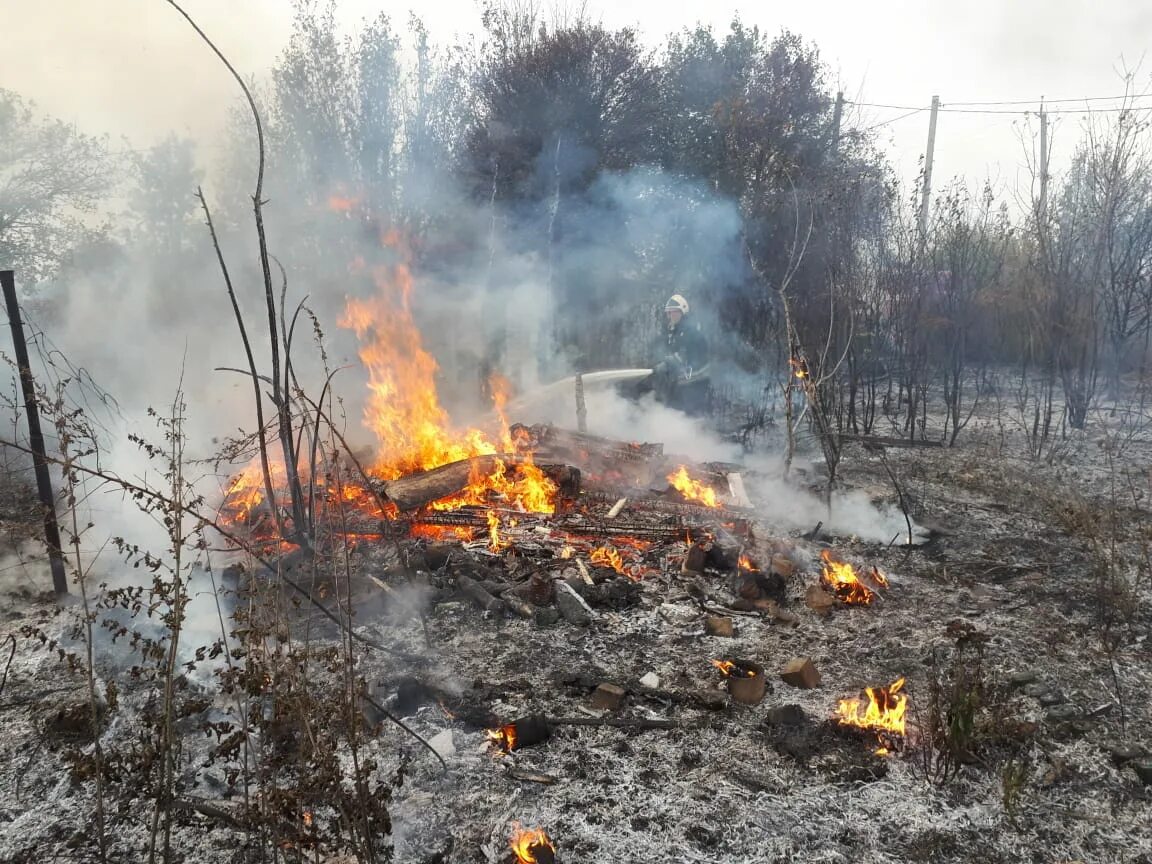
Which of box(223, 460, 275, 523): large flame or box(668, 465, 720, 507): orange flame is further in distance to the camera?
box(668, 465, 720, 507): orange flame

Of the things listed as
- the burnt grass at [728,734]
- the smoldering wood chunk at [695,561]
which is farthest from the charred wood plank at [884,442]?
the smoldering wood chunk at [695,561]

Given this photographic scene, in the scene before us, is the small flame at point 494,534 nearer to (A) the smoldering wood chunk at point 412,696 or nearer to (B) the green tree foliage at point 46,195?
(A) the smoldering wood chunk at point 412,696

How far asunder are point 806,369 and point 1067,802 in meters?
4.96

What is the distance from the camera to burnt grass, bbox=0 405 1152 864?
9.70ft

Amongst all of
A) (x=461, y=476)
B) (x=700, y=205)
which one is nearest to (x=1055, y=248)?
(x=700, y=205)

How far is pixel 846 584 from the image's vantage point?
5.48 meters

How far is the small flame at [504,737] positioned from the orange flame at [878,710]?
1840 mm

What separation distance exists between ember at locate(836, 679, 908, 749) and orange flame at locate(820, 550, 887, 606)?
136cm

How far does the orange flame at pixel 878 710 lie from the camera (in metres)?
3.65

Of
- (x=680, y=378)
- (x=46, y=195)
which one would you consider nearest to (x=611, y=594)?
(x=680, y=378)

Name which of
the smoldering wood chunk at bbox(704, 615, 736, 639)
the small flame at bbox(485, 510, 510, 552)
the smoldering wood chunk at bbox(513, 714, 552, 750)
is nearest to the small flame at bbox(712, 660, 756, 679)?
the smoldering wood chunk at bbox(704, 615, 736, 639)

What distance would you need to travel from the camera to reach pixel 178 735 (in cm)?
346

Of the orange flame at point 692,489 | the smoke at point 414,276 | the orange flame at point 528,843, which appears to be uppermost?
the smoke at point 414,276

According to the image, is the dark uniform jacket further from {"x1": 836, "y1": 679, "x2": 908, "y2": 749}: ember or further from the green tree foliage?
the green tree foliage
